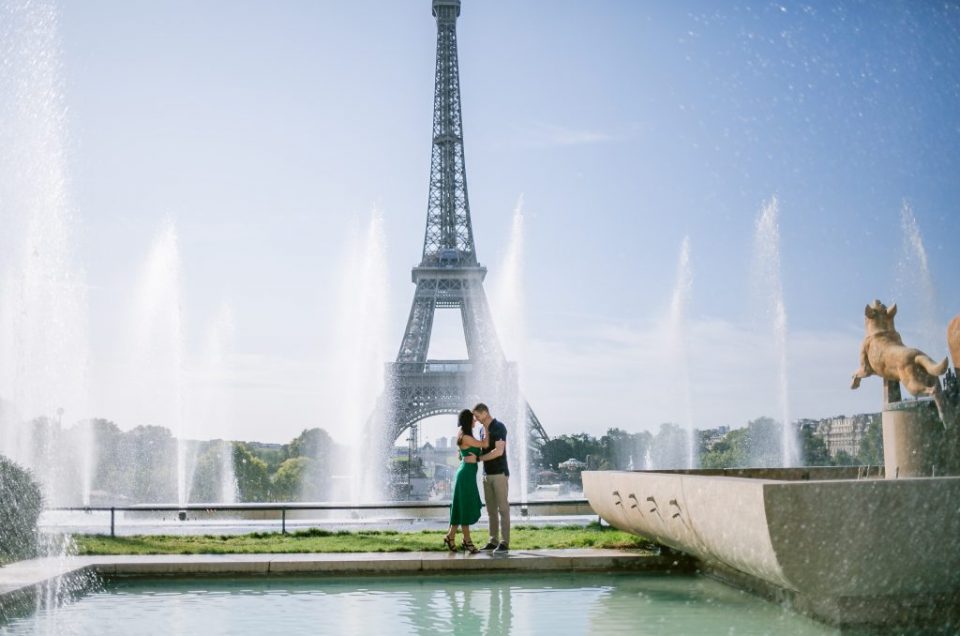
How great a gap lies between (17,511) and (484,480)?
543 centimetres

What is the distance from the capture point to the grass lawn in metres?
11.5

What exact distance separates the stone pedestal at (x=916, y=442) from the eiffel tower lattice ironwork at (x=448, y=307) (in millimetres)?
31690

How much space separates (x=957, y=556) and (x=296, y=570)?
20.6ft

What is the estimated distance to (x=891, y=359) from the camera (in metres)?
9.71

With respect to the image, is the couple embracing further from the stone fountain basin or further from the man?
the stone fountain basin

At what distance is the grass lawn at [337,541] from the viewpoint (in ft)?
37.6

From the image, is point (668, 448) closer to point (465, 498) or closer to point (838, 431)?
point (838, 431)

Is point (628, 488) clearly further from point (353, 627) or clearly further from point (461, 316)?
point (461, 316)

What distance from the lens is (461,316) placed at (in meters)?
49.0

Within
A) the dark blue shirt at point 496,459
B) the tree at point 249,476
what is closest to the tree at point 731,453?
the tree at point 249,476

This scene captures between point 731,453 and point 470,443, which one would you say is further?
point 731,453

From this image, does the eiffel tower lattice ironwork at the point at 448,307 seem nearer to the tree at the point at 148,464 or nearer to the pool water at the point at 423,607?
the tree at the point at 148,464

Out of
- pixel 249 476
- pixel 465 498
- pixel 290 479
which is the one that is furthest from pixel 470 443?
pixel 290 479

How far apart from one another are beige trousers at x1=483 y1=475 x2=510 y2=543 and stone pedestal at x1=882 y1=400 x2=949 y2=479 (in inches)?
159
